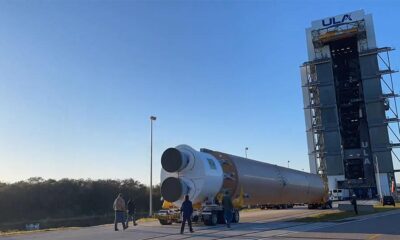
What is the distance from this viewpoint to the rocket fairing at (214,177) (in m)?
23.1

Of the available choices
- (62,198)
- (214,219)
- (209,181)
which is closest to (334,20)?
(62,198)

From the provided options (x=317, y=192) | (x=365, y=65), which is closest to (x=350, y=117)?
(x=365, y=65)

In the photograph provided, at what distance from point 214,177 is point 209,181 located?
63 cm

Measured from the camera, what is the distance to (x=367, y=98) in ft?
261

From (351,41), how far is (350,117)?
1485 centimetres

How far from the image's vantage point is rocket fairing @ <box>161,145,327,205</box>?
23.1m

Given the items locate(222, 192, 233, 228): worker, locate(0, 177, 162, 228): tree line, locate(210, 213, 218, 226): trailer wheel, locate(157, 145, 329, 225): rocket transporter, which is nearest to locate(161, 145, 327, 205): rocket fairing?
locate(157, 145, 329, 225): rocket transporter

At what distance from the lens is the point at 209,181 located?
23297 mm

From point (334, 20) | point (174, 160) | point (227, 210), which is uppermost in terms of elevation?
point (334, 20)

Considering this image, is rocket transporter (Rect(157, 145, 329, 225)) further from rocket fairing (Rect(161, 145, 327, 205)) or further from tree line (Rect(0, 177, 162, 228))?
tree line (Rect(0, 177, 162, 228))

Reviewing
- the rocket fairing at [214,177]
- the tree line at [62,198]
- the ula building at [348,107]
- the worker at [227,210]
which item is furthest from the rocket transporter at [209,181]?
the ula building at [348,107]

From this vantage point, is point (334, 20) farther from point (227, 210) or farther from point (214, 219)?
point (227, 210)

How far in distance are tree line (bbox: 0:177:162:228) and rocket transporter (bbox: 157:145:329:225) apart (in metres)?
37.7

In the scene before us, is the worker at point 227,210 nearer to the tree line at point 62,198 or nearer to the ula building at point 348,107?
the tree line at point 62,198
